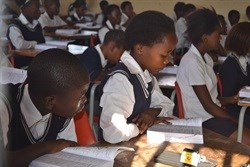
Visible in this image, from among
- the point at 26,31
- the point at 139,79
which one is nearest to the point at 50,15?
the point at 26,31

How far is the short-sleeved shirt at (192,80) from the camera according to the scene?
2.71 m

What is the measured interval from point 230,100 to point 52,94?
1.70 metres

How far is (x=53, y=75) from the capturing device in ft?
5.19

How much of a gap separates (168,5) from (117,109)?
23.7 ft

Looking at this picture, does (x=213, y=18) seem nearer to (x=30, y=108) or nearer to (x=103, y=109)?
(x=103, y=109)

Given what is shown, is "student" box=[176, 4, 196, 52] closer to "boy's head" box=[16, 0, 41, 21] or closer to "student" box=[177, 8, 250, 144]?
"boy's head" box=[16, 0, 41, 21]

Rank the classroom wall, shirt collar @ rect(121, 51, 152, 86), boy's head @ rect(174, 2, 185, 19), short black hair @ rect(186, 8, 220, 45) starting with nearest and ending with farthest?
shirt collar @ rect(121, 51, 152, 86) → short black hair @ rect(186, 8, 220, 45) → boy's head @ rect(174, 2, 185, 19) → the classroom wall

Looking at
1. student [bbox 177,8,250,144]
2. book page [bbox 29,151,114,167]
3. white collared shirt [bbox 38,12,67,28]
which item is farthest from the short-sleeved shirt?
white collared shirt [bbox 38,12,67,28]

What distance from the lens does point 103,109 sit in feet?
6.18

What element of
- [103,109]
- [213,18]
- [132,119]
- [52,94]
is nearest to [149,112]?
[132,119]

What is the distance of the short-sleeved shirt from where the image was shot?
2.71 m

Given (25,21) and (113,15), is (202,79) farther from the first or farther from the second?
(113,15)

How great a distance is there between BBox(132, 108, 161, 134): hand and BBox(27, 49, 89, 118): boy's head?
34 centimetres

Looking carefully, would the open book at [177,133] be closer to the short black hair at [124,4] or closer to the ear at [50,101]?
the ear at [50,101]
